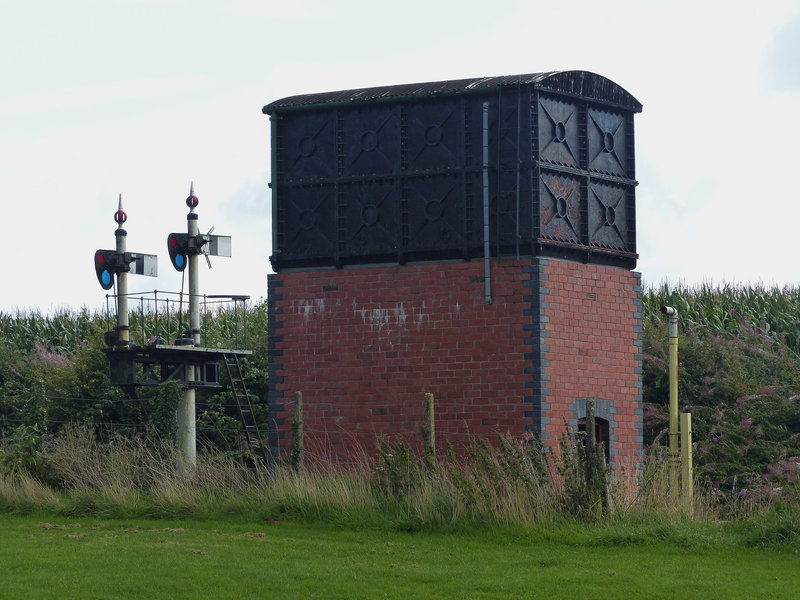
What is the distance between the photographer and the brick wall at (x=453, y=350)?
19.9 meters

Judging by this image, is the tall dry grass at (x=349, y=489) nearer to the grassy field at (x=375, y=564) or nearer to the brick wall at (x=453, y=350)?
the grassy field at (x=375, y=564)

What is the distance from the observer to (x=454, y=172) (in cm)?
2069

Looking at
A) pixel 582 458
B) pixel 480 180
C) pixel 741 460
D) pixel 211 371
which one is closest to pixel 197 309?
pixel 211 371

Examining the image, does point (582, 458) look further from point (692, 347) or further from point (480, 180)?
point (692, 347)

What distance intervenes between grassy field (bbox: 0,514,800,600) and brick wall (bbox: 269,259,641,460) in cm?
371

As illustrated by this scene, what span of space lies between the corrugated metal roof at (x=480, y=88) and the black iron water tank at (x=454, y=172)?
0.02 m

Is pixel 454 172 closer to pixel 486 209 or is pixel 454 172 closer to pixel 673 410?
pixel 486 209

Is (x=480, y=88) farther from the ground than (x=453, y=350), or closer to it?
farther from the ground

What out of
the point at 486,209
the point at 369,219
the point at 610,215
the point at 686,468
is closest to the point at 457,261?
the point at 486,209

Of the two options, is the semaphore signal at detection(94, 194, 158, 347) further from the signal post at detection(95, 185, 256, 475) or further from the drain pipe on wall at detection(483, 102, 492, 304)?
the drain pipe on wall at detection(483, 102, 492, 304)

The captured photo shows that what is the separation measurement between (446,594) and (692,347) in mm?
15060

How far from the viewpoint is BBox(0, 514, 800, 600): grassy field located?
1255 cm

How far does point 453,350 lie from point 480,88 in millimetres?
4176

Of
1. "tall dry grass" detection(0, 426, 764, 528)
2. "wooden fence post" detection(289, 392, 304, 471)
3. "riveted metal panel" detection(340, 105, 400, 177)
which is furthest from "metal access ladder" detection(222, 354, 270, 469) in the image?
"riveted metal panel" detection(340, 105, 400, 177)
